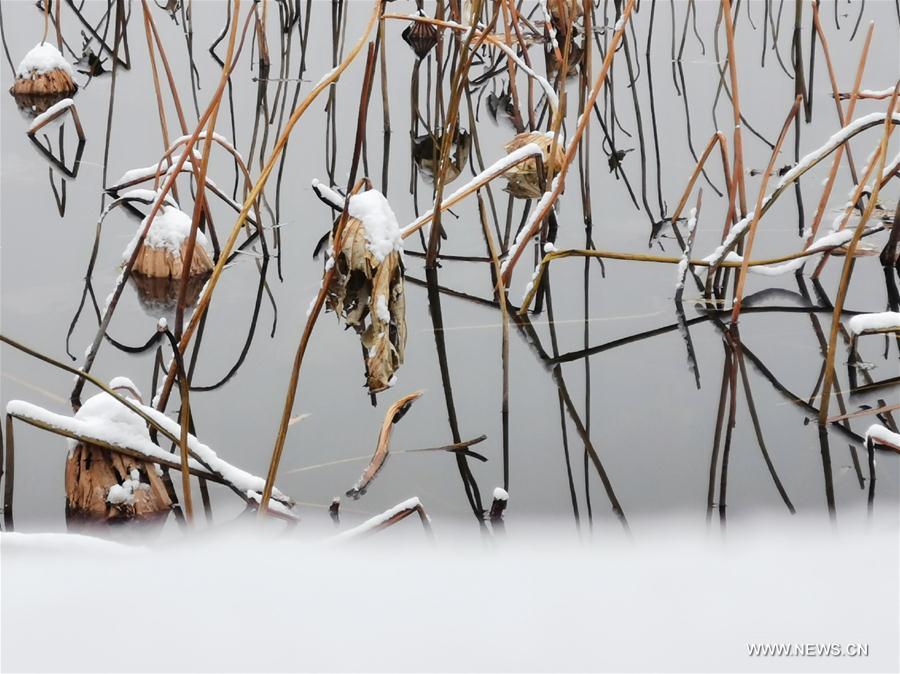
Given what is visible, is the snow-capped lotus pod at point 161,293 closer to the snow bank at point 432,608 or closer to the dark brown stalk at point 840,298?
the snow bank at point 432,608

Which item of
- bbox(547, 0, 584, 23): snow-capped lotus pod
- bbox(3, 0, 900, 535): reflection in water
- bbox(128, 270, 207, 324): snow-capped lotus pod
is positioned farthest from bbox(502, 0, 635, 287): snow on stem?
bbox(128, 270, 207, 324): snow-capped lotus pod

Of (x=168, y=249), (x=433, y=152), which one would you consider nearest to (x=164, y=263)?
(x=168, y=249)

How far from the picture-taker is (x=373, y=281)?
688 mm

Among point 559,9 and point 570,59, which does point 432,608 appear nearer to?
point 559,9

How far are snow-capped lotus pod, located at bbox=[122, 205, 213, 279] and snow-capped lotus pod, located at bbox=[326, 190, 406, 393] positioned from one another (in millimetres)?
399

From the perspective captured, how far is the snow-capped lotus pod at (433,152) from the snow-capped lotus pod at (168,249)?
0.43 metres

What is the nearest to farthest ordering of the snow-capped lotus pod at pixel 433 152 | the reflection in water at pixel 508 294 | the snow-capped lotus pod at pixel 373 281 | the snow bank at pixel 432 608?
the snow bank at pixel 432 608 → the snow-capped lotus pod at pixel 373 281 → the reflection in water at pixel 508 294 → the snow-capped lotus pod at pixel 433 152

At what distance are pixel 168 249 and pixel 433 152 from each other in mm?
538

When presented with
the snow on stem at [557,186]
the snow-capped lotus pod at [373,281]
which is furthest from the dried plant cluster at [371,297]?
the snow on stem at [557,186]

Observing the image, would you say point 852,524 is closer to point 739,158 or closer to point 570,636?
point 570,636

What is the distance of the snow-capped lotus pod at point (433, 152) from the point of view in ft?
4.67

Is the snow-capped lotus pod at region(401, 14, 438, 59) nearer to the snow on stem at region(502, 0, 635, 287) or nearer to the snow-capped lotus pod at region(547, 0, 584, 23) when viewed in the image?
the snow-capped lotus pod at region(547, 0, 584, 23)

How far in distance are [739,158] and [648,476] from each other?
48 cm

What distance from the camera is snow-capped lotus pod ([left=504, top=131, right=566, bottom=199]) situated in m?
1.12
